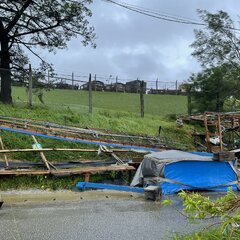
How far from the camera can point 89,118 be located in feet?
60.1

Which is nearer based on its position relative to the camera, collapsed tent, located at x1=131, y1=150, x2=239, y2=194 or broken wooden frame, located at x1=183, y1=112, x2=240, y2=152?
collapsed tent, located at x1=131, y1=150, x2=239, y2=194

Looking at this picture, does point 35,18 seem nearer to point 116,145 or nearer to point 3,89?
point 3,89

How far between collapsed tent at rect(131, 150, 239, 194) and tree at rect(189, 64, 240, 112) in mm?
13089

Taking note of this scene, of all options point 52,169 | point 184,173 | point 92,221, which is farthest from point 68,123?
point 92,221

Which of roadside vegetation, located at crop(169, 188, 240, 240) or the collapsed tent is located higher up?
roadside vegetation, located at crop(169, 188, 240, 240)

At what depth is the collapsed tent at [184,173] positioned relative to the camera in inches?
460

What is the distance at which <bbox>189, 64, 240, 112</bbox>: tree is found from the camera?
2547 centimetres

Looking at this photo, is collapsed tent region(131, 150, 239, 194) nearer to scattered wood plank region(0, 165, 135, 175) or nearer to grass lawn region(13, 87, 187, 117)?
scattered wood plank region(0, 165, 135, 175)

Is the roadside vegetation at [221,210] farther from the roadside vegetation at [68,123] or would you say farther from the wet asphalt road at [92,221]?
the roadside vegetation at [68,123]

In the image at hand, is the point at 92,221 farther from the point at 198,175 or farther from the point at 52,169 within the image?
the point at 198,175

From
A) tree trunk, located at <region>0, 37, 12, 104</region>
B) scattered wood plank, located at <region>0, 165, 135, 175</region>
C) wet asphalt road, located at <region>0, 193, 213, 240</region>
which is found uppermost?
tree trunk, located at <region>0, 37, 12, 104</region>

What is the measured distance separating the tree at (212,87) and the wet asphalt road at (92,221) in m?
15.9

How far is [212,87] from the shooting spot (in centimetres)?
2581

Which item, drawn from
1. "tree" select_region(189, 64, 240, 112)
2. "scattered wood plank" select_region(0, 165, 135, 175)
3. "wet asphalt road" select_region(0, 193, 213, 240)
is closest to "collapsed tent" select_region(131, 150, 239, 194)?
"scattered wood plank" select_region(0, 165, 135, 175)
